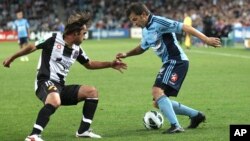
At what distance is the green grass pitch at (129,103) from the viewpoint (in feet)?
31.7

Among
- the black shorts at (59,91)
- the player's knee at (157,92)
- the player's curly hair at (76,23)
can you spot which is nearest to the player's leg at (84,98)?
the black shorts at (59,91)

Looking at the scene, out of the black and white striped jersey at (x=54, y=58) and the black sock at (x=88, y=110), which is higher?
the black and white striped jersey at (x=54, y=58)

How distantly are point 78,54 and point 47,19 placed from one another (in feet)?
159

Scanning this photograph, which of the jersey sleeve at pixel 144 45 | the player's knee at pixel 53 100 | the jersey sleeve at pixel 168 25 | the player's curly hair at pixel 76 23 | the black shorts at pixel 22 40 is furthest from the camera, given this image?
the black shorts at pixel 22 40

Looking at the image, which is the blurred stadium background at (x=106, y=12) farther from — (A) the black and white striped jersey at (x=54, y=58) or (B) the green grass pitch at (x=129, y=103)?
(A) the black and white striped jersey at (x=54, y=58)

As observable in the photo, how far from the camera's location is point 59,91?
9.06 meters

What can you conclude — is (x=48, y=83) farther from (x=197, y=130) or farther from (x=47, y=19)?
(x=47, y=19)

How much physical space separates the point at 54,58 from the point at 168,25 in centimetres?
178

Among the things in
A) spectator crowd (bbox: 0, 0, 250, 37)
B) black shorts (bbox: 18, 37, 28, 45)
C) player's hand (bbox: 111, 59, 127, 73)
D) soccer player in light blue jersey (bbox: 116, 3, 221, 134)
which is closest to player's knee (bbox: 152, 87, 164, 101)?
soccer player in light blue jersey (bbox: 116, 3, 221, 134)

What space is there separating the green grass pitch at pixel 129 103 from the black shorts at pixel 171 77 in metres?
0.69

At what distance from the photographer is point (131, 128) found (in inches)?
402

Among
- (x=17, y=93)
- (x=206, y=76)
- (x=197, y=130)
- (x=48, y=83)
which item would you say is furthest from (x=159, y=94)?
(x=206, y=76)

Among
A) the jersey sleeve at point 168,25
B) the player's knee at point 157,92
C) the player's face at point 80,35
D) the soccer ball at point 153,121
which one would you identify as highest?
the jersey sleeve at point 168,25

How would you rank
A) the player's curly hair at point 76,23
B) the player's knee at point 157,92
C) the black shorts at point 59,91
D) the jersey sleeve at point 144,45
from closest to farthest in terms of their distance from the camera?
1. the black shorts at point 59,91
2. the player's curly hair at point 76,23
3. the player's knee at point 157,92
4. the jersey sleeve at point 144,45
